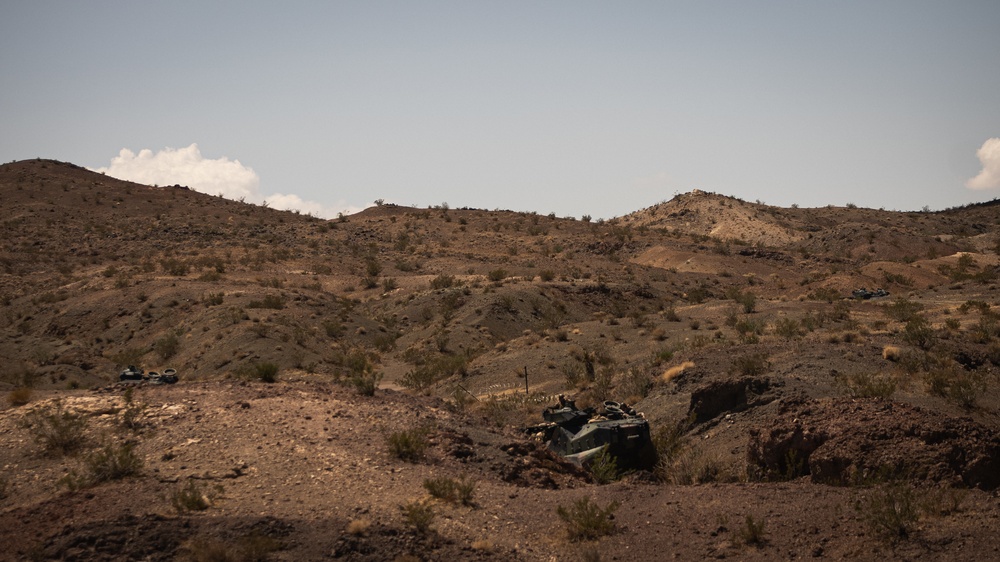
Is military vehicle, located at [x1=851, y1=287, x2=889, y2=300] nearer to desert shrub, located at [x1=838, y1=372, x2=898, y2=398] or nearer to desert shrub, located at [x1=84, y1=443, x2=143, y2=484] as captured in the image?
desert shrub, located at [x1=838, y1=372, x2=898, y2=398]

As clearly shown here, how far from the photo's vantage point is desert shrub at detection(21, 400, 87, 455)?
11.8 metres

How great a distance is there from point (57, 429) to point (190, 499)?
365 centimetres

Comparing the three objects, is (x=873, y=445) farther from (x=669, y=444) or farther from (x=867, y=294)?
(x=867, y=294)

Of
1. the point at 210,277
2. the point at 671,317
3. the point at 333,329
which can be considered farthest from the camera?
the point at 210,277

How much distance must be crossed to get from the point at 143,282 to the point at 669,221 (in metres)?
61.4

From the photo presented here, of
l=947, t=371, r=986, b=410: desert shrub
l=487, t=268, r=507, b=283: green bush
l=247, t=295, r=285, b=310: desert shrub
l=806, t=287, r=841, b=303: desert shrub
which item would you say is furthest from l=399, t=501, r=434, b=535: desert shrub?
l=487, t=268, r=507, b=283: green bush

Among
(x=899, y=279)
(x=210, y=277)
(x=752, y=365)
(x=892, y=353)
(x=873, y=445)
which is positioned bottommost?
(x=873, y=445)

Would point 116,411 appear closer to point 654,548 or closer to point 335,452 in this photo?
point 335,452

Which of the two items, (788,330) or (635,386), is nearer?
(635,386)

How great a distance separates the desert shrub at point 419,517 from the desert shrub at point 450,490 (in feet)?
2.24

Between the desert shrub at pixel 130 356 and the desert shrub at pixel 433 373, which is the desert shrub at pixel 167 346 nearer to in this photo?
the desert shrub at pixel 130 356

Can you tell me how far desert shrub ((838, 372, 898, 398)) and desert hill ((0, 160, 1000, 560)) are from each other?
15 centimetres

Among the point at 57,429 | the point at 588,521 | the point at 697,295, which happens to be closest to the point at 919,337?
the point at 588,521

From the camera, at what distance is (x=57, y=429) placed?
473 inches
